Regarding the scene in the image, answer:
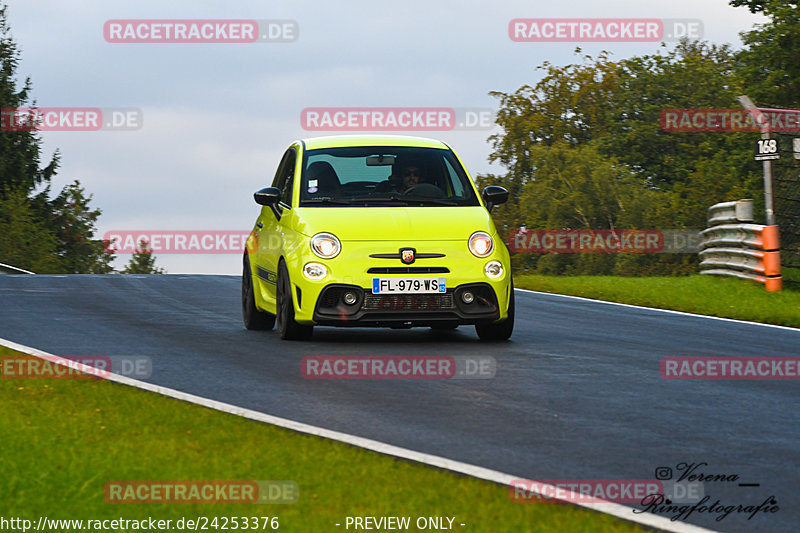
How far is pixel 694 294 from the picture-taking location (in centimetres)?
1925

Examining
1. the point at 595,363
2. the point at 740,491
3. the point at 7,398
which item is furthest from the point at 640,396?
the point at 7,398

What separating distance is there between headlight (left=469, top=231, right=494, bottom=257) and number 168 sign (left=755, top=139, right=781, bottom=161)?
29.4 feet

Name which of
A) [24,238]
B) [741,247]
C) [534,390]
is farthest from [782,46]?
[24,238]

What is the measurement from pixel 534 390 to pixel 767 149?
11441mm

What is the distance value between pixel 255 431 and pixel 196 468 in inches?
42.0

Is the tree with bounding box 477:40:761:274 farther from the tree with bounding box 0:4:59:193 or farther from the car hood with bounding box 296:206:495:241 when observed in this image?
the car hood with bounding box 296:206:495:241

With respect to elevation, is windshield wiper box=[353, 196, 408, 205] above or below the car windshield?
below

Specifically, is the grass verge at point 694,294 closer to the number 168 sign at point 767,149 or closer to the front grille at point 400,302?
the number 168 sign at point 767,149

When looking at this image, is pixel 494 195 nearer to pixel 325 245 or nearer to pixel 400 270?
pixel 400 270

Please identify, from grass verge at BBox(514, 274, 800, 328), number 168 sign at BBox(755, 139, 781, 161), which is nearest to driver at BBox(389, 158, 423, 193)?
grass verge at BBox(514, 274, 800, 328)

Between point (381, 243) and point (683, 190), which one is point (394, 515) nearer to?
point (381, 243)

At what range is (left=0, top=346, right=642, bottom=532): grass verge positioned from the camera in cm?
565

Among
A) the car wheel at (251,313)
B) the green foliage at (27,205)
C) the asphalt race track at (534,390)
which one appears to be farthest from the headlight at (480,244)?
the green foliage at (27,205)

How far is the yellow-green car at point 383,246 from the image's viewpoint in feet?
37.7
